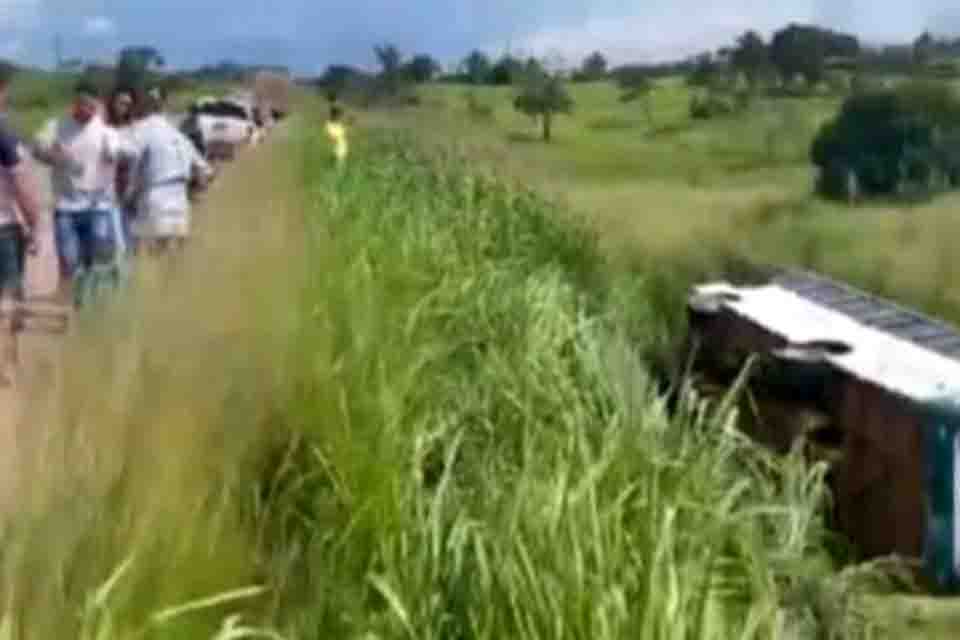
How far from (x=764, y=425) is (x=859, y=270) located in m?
10.1

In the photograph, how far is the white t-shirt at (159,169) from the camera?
48.5 ft

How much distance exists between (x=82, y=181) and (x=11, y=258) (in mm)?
2011

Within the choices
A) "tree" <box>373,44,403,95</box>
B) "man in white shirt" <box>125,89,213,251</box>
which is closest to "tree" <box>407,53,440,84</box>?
"tree" <box>373,44,403,95</box>

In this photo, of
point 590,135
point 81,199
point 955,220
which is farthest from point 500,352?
point 590,135

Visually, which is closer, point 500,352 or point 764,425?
point 500,352

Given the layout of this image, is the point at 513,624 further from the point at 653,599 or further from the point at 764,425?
the point at 764,425

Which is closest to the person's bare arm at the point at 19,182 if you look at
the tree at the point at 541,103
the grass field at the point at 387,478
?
the grass field at the point at 387,478

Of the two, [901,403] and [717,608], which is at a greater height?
[717,608]

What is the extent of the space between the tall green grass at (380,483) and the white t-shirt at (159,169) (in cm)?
399

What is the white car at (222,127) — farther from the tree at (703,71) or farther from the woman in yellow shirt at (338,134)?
the tree at (703,71)

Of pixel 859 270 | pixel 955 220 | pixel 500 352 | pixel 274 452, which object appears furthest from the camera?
pixel 955 220

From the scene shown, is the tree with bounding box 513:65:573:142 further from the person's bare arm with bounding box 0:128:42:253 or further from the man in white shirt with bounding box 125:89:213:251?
the person's bare arm with bounding box 0:128:42:253

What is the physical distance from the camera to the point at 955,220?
86.9 feet

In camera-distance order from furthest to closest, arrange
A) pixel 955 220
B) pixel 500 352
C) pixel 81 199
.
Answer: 1. pixel 955 220
2. pixel 81 199
3. pixel 500 352
